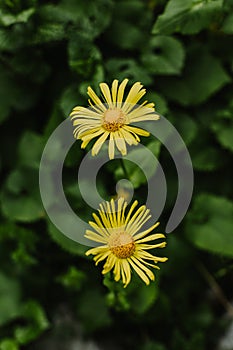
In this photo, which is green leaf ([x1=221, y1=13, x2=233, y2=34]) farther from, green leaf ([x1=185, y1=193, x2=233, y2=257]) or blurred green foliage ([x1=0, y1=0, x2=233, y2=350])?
green leaf ([x1=185, y1=193, x2=233, y2=257])

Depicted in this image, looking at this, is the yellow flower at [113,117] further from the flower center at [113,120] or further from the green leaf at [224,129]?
the green leaf at [224,129]

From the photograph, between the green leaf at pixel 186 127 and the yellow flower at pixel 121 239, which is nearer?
the yellow flower at pixel 121 239

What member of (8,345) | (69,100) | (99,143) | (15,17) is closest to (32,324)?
(8,345)

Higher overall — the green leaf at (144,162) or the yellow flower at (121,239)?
the yellow flower at (121,239)

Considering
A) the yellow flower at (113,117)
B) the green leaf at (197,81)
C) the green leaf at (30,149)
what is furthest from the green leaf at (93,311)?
the yellow flower at (113,117)

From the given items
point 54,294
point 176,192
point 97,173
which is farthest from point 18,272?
point 176,192
